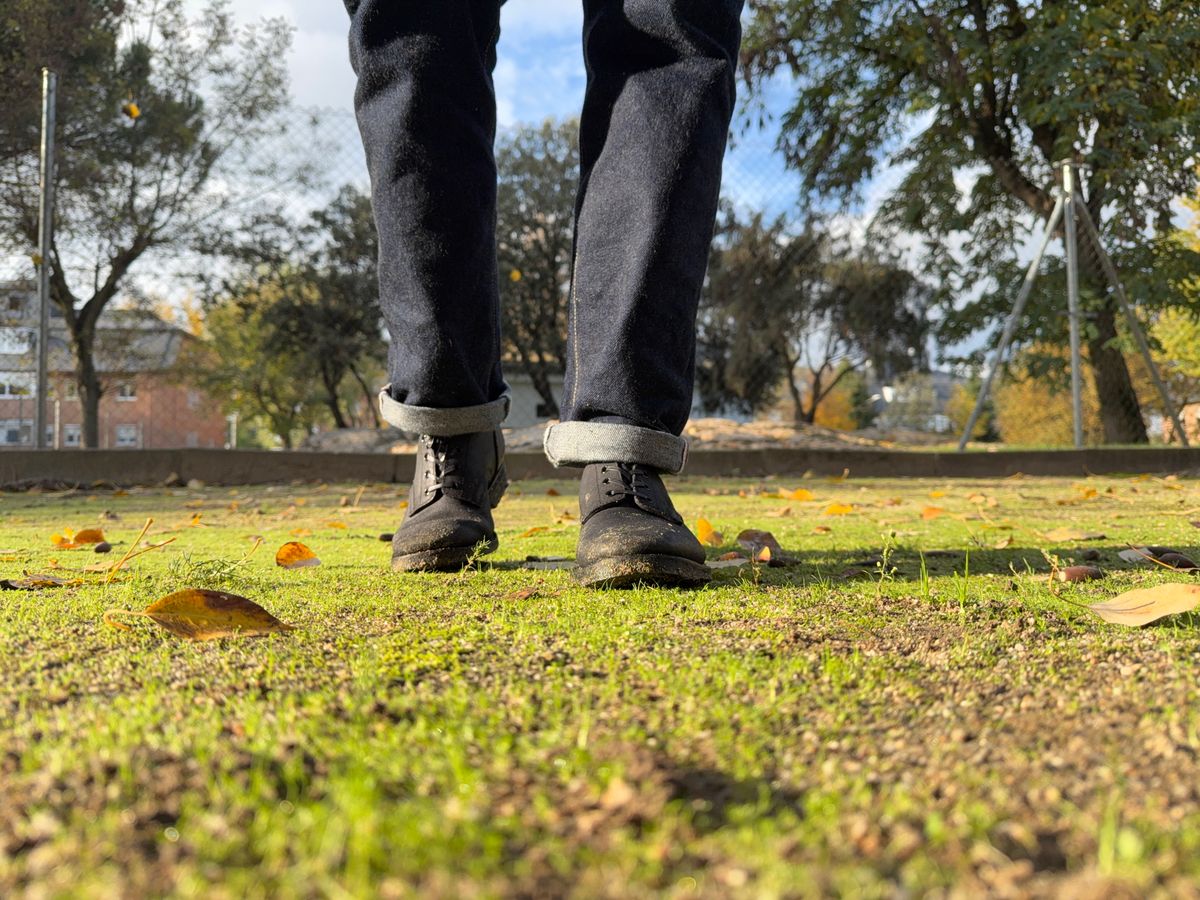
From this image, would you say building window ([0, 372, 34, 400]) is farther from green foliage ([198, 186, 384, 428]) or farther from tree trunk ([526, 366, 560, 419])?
tree trunk ([526, 366, 560, 419])

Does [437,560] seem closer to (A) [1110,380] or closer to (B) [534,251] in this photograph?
(A) [1110,380]

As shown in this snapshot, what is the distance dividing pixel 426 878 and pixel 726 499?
4.06 metres

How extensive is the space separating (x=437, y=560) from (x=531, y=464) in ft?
16.1

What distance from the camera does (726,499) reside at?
448 cm

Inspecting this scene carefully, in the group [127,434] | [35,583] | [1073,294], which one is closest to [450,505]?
[35,583]

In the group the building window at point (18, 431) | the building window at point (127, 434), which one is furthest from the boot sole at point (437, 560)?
Answer: the building window at point (127, 434)

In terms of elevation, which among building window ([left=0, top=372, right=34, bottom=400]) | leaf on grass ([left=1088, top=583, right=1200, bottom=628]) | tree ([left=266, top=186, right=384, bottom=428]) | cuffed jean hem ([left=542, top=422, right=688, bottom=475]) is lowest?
leaf on grass ([left=1088, top=583, right=1200, bottom=628])

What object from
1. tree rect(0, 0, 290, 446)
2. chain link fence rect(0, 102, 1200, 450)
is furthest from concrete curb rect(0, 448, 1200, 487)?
tree rect(0, 0, 290, 446)

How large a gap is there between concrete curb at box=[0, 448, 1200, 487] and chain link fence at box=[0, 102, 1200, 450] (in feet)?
2.76

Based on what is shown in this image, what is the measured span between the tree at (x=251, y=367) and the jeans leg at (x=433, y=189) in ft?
60.6

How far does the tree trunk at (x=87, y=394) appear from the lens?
16953 millimetres

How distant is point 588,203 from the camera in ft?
6.27

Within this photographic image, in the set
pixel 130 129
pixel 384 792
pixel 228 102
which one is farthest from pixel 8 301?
pixel 384 792

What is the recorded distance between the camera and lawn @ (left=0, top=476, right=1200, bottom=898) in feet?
1.65
